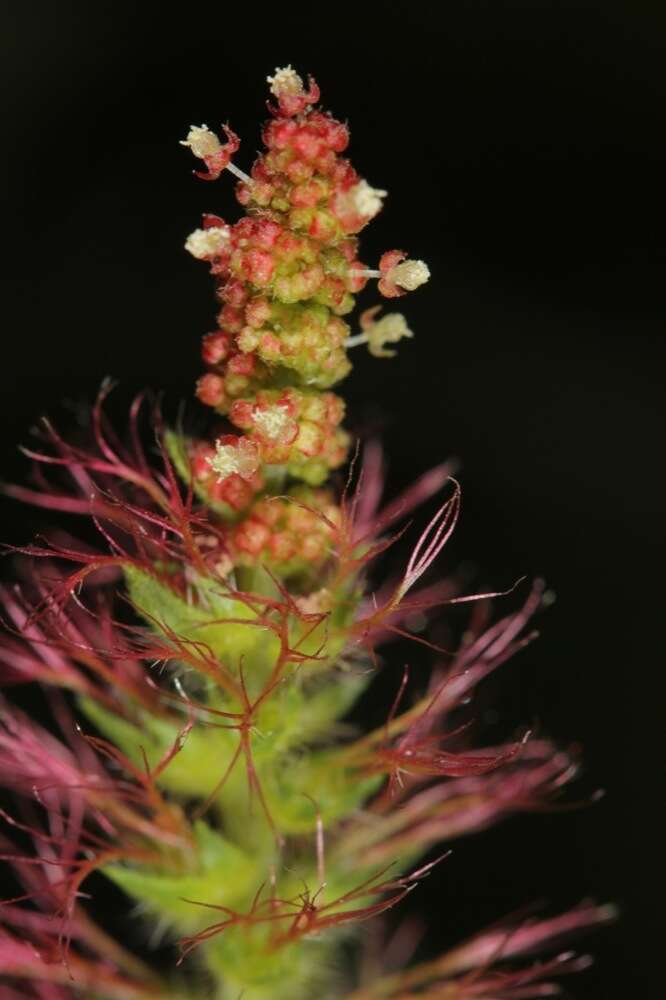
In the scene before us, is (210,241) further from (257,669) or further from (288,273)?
(257,669)

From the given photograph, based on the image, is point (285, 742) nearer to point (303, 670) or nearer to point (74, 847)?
point (303, 670)

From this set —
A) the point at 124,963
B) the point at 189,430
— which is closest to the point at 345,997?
the point at 124,963

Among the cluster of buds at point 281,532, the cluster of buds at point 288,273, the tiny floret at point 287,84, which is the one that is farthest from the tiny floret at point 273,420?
the tiny floret at point 287,84

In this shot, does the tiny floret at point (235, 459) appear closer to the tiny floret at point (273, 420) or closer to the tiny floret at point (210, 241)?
the tiny floret at point (273, 420)

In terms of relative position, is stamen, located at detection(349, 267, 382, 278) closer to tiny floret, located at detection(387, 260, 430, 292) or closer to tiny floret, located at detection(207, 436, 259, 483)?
tiny floret, located at detection(387, 260, 430, 292)

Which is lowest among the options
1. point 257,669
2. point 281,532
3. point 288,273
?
point 257,669

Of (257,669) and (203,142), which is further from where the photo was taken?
(257,669)

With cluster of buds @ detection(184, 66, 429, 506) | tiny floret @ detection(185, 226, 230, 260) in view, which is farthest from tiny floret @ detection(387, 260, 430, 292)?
tiny floret @ detection(185, 226, 230, 260)

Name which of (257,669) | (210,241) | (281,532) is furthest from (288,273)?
(257,669)
